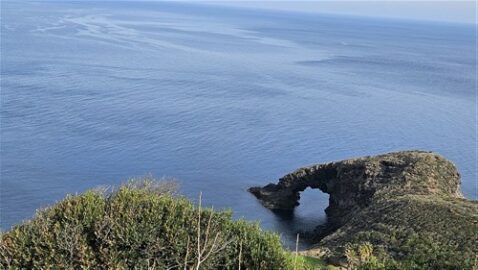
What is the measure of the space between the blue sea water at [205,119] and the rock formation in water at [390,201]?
137 inches

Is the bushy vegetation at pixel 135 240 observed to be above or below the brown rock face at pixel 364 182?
above

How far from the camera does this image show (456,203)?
46531mm

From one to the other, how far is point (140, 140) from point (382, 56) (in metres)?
128

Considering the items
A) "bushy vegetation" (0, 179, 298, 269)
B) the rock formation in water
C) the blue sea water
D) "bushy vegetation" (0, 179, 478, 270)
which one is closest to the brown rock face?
the rock formation in water

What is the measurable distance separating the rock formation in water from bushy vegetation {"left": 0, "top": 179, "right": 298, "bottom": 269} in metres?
15.2

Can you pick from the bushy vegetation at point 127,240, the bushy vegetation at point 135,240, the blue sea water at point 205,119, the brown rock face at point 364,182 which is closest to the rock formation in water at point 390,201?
the brown rock face at point 364,182

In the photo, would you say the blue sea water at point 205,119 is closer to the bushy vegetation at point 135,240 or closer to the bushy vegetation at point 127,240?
the bushy vegetation at point 135,240

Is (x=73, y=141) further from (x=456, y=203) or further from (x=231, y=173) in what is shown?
(x=456, y=203)

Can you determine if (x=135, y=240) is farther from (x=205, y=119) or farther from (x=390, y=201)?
(x=205, y=119)

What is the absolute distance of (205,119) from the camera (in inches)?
3622

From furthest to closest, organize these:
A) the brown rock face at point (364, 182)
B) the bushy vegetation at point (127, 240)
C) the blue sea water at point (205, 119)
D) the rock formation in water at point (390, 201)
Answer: the blue sea water at point (205, 119), the brown rock face at point (364, 182), the rock formation in water at point (390, 201), the bushy vegetation at point (127, 240)

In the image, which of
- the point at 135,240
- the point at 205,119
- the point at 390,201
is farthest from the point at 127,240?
the point at 205,119

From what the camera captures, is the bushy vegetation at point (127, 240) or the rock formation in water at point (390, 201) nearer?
the bushy vegetation at point (127, 240)

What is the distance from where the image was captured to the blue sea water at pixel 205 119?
A: 224 feet
